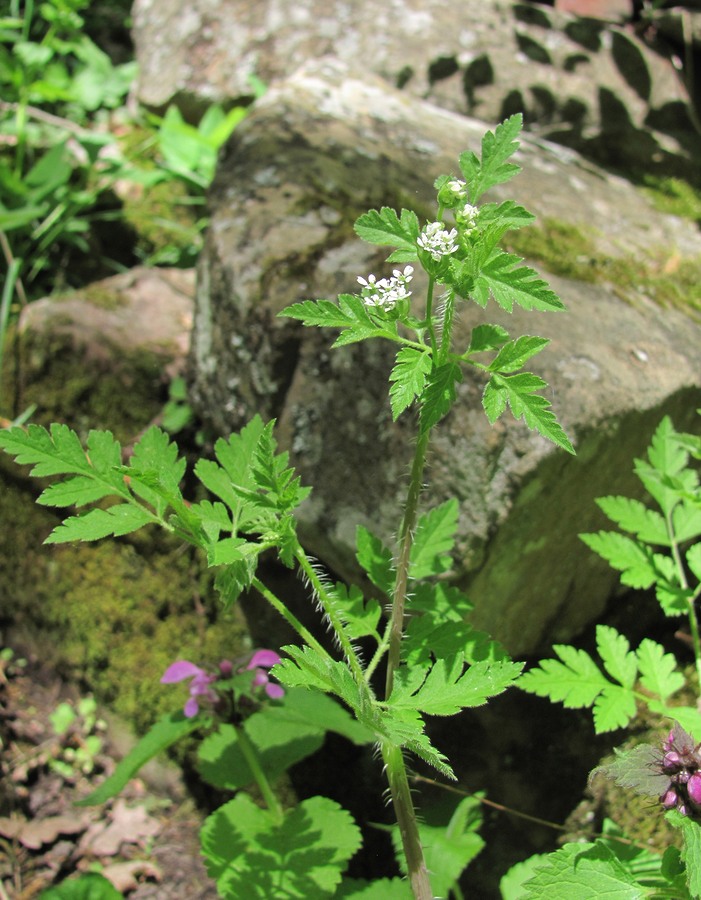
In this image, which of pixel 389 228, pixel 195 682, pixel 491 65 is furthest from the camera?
pixel 491 65

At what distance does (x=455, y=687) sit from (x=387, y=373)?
122cm

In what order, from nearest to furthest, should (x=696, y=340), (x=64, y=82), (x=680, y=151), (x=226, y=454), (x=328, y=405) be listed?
1. (x=226, y=454)
2. (x=328, y=405)
3. (x=696, y=340)
4. (x=680, y=151)
5. (x=64, y=82)

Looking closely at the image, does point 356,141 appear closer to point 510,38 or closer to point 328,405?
point 328,405

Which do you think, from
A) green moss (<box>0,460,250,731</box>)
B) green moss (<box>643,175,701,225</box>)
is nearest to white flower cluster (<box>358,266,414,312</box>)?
green moss (<box>0,460,250,731</box>)

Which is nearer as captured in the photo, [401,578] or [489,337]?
[489,337]

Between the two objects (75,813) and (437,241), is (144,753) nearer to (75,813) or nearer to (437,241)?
(75,813)

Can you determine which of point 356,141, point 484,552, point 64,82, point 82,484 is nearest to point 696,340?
point 484,552

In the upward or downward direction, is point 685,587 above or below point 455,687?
below

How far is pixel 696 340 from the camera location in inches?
108

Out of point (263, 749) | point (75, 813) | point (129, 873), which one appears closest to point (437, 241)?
point (263, 749)

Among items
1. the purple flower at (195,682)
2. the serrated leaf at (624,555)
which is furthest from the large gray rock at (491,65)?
the purple flower at (195,682)

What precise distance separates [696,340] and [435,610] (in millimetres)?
1644

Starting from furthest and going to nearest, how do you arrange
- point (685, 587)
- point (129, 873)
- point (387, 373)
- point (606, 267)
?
point (606, 267) → point (129, 873) → point (387, 373) → point (685, 587)

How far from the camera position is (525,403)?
1.33m
